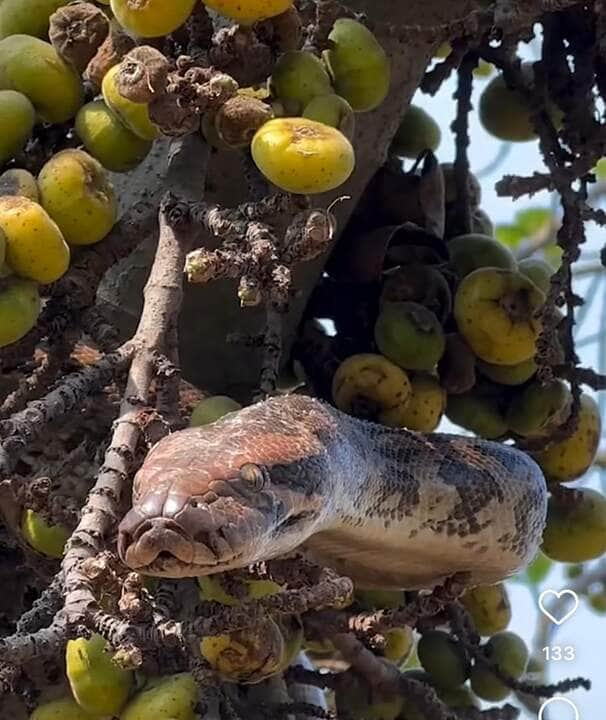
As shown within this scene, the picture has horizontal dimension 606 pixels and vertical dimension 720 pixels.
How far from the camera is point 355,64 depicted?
2.12 meters

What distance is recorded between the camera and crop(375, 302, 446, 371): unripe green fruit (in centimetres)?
249

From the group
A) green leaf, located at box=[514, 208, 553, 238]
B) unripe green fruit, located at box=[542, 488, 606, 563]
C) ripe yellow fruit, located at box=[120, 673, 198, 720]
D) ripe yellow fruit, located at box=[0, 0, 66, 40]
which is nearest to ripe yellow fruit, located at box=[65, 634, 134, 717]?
ripe yellow fruit, located at box=[120, 673, 198, 720]

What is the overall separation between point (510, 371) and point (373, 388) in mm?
284

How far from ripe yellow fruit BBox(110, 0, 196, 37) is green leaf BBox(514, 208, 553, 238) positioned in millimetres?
3344

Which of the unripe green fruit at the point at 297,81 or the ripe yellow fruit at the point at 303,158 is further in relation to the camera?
the unripe green fruit at the point at 297,81

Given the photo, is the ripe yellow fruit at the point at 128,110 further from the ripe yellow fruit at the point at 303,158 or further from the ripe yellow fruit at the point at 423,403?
the ripe yellow fruit at the point at 423,403

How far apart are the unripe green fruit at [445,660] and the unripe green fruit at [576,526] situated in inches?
10.3

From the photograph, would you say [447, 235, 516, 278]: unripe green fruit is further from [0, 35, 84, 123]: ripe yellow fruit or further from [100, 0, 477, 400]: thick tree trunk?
[0, 35, 84, 123]: ripe yellow fruit

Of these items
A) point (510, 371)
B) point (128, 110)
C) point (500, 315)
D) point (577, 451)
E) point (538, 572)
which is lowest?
point (538, 572)

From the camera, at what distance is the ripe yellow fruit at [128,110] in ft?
6.47

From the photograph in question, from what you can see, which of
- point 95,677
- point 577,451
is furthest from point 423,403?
point 95,677

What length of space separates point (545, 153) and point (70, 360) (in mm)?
913

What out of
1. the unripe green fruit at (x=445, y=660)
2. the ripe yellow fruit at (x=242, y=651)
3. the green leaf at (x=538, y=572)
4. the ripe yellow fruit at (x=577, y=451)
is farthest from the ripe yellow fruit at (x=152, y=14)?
the green leaf at (x=538, y=572)

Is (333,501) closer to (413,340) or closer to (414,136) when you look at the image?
(413,340)
